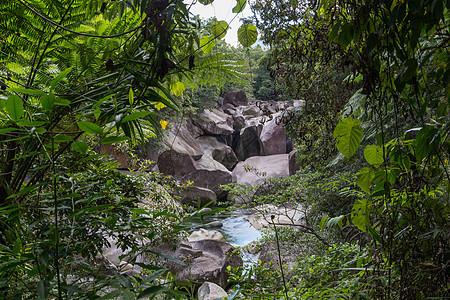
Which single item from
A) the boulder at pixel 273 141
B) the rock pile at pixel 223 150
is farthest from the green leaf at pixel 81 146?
the boulder at pixel 273 141

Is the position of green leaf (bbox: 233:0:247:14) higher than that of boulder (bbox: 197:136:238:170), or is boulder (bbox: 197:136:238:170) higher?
green leaf (bbox: 233:0:247:14)

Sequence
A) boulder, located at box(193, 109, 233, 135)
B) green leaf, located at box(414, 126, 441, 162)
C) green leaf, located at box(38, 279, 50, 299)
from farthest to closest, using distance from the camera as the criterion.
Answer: boulder, located at box(193, 109, 233, 135), green leaf, located at box(414, 126, 441, 162), green leaf, located at box(38, 279, 50, 299)

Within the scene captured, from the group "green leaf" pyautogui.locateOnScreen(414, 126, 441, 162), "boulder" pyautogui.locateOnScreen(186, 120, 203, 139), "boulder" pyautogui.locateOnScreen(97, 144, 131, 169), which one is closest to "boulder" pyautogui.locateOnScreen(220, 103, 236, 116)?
"boulder" pyautogui.locateOnScreen(186, 120, 203, 139)

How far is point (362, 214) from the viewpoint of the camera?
3.44 ft

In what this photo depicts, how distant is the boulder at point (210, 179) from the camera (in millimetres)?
11500

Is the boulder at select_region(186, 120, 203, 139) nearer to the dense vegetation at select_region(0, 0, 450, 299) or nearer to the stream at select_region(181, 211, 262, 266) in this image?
the stream at select_region(181, 211, 262, 266)

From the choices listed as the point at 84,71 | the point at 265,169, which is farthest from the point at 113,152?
the point at 265,169

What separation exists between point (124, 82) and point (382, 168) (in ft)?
2.94

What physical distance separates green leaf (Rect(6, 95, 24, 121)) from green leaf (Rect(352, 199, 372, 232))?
0.98 m

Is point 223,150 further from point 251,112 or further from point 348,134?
point 348,134

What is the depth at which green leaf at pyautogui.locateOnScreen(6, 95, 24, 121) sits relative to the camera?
463 mm

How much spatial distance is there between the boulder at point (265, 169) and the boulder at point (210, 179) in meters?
0.61

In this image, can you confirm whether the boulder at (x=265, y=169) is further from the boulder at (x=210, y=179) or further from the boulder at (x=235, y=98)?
the boulder at (x=235, y=98)

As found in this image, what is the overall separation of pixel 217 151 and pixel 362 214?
13.2 m
